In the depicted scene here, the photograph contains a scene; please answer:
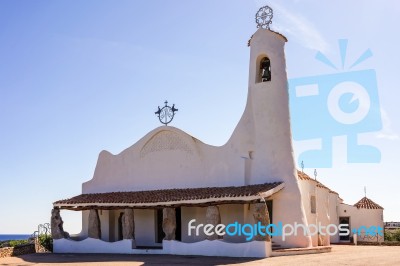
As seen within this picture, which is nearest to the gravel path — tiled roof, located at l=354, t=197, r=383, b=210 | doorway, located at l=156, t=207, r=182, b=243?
doorway, located at l=156, t=207, r=182, b=243

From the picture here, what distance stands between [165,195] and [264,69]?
24.3 feet

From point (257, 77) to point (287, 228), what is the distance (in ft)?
22.8

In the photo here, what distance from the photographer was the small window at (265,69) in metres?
23.6

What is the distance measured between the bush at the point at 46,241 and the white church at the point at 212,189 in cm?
115

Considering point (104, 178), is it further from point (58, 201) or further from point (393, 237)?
point (393, 237)

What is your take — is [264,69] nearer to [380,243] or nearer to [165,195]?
[165,195]

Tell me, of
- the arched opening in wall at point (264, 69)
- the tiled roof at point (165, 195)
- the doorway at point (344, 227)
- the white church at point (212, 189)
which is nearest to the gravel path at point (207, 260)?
the white church at point (212, 189)

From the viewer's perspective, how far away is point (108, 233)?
2581 centimetres

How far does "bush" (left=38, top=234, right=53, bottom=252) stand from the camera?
2596cm

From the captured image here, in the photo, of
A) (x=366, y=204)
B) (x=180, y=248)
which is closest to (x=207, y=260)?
(x=180, y=248)

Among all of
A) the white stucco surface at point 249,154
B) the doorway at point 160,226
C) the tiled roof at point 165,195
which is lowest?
the doorway at point 160,226

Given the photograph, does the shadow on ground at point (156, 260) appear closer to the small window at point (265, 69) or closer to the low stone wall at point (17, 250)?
the low stone wall at point (17, 250)

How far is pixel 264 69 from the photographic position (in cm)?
2375

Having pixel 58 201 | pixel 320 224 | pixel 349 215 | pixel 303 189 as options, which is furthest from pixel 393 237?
pixel 58 201
